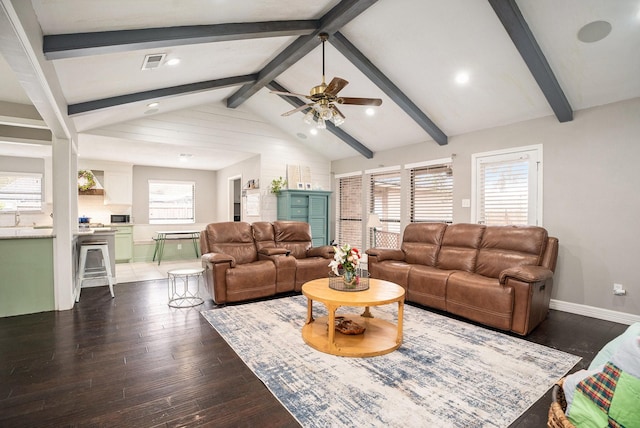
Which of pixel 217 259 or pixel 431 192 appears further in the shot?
pixel 431 192

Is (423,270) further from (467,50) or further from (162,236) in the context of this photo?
(162,236)

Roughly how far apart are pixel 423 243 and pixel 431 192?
1320 mm

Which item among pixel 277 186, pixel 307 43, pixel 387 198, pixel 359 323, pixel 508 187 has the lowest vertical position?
pixel 359 323

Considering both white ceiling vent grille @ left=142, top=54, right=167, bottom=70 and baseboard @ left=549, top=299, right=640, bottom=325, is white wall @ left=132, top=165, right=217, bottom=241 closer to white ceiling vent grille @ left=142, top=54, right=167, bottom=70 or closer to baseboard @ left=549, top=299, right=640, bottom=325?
white ceiling vent grille @ left=142, top=54, right=167, bottom=70

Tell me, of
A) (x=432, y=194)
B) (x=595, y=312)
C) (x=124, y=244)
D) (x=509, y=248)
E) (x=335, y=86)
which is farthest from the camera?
(x=124, y=244)

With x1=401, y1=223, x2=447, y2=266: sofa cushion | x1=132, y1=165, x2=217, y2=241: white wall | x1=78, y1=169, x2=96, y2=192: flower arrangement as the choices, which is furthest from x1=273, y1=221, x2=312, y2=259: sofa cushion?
x1=78, y1=169, x2=96, y2=192: flower arrangement

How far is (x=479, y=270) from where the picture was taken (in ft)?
13.5

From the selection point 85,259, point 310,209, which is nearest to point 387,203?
point 310,209

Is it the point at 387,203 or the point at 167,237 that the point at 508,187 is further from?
the point at 167,237

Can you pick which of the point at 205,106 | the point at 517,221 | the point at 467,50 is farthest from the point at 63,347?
the point at 517,221

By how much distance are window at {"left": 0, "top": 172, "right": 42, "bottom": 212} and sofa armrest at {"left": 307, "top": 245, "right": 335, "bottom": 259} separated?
19.9 feet

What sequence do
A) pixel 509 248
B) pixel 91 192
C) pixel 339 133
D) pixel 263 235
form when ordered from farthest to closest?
pixel 91 192 < pixel 339 133 < pixel 263 235 < pixel 509 248

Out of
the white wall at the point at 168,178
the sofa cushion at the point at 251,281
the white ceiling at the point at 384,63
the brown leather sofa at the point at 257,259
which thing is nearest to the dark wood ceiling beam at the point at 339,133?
the white ceiling at the point at 384,63

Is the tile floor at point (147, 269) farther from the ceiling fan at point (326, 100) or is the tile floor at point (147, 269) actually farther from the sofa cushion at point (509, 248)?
A: the sofa cushion at point (509, 248)
